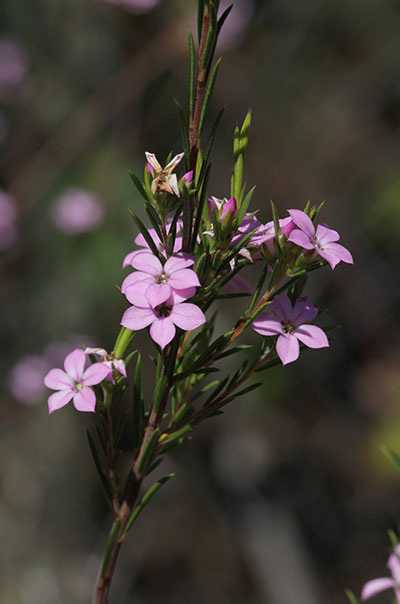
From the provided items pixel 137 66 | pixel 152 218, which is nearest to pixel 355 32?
pixel 137 66

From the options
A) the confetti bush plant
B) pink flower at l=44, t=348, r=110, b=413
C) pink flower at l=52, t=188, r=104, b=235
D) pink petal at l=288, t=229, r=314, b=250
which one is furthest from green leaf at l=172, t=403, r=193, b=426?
pink flower at l=52, t=188, r=104, b=235

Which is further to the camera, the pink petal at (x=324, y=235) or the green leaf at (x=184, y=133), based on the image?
the pink petal at (x=324, y=235)

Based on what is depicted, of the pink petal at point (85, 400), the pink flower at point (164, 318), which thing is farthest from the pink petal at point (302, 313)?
the pink petal at point (85, 400)

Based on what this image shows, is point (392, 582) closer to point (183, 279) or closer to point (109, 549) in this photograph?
point (109, 549)

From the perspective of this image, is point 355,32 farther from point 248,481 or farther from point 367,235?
point 248,481

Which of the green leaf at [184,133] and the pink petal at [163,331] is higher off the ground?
the green leaf at [184,133]

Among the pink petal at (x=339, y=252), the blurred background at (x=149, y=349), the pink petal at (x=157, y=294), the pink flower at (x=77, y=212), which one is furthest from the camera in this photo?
the pink flower at (x=77, y=212)

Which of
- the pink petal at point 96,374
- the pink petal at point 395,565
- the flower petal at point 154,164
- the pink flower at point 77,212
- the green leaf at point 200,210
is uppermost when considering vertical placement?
the pink flower at point 77,212

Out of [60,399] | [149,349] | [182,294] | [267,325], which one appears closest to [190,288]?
[182,294]

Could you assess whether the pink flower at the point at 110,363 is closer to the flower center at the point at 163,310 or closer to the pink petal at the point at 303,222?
the flower center at the point at 163,310
